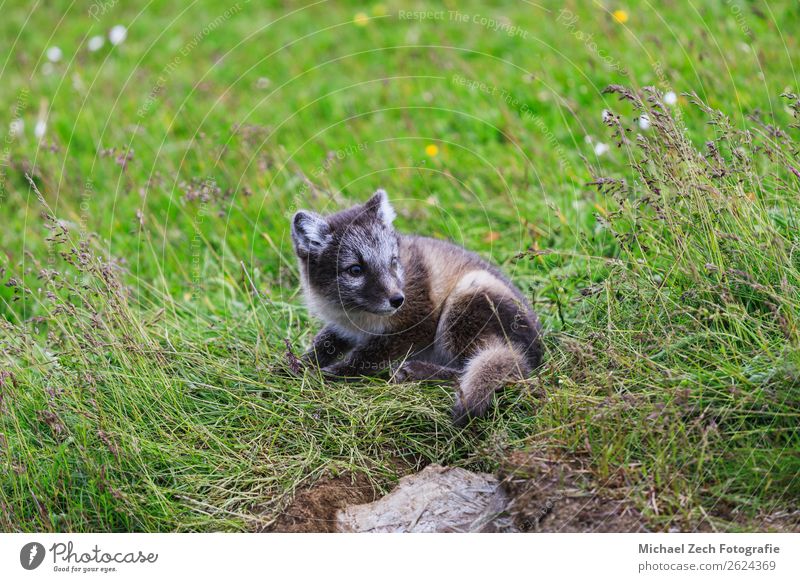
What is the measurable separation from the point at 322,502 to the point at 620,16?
19.5 feet

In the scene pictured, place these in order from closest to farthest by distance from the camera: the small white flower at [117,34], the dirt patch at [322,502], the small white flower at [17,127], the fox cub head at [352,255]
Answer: the dirt patch at [322,502], the fox cub head at [352,255], the small white flower at [17,127], the small white flower at [117,34]

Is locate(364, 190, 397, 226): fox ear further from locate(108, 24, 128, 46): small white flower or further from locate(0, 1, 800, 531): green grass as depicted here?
locate(108, 24, 128, 46): small white flower

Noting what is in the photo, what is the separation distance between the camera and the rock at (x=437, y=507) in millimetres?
3520

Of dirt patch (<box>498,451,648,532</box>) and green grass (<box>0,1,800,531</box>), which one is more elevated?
green grass (<box>0,1,800,531</box>)

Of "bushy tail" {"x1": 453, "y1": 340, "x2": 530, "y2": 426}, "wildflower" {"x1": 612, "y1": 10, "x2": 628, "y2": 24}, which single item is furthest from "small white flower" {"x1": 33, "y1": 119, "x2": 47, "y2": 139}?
"wildflower" {"x1": 612, "y1": 10, "x2": 628, "y2": 24}

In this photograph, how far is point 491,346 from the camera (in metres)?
4.41

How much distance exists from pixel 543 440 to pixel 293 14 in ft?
24.0

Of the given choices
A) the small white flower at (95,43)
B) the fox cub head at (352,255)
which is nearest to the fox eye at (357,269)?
the fox cub head at (352,255)

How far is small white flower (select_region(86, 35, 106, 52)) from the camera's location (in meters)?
9.01

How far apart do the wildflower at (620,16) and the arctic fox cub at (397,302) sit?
380 centimetres

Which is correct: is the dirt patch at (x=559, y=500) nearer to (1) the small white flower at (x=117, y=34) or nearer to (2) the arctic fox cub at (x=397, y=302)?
(2) the arctic fox cub at (x=397, y=302)

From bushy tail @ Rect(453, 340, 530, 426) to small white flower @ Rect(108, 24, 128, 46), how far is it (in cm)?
634
